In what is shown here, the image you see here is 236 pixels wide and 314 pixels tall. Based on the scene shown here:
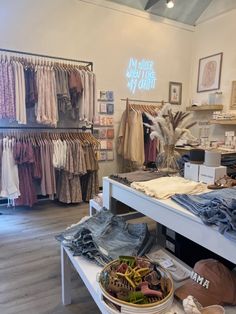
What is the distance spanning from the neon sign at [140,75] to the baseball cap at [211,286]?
12.5 feet

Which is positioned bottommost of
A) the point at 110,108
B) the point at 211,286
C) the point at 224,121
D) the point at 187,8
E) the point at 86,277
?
the point at 86,277

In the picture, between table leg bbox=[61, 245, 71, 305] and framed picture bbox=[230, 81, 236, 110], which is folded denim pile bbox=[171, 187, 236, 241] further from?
framed picture bbox=[230, 81, 236, 110]

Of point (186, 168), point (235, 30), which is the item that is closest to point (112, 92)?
point (235, 30)

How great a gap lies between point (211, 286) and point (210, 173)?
63 centimetres

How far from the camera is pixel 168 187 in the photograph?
1.37m

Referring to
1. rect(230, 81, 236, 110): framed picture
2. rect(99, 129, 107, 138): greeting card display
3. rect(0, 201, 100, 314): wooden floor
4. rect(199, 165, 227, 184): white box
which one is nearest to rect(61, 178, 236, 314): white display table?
rect(0, 201, 100, 314): wooden floor

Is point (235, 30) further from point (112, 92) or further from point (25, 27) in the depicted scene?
point (25, 27)

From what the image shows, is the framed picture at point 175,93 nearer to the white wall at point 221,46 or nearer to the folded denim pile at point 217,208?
the white wall at point 221,46

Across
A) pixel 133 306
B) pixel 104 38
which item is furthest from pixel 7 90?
pixel 133 306

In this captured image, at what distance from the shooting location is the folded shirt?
1299mm

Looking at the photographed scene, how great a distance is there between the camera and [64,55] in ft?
12.5

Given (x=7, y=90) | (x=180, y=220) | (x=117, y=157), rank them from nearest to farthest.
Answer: (x=180, y=220)
(x=7, y=90)
(x=117, y=157)

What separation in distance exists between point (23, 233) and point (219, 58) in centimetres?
422

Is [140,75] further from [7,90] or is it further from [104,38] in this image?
[7,90]
